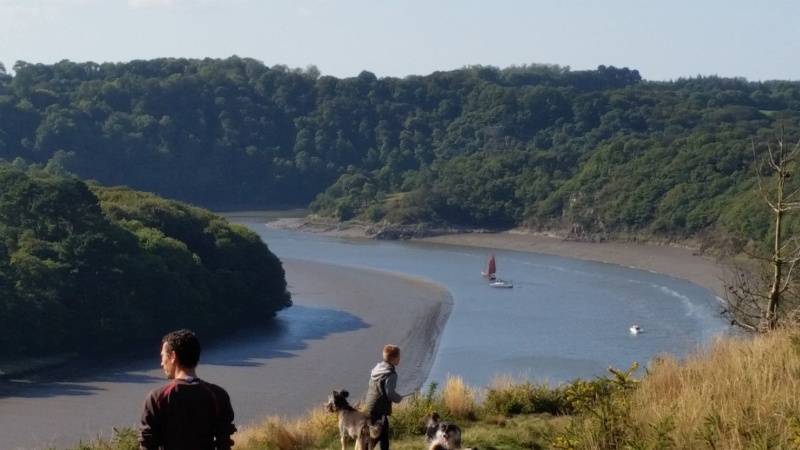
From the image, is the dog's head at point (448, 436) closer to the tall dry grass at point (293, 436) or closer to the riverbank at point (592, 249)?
the tall dry grass at point (293, 436)

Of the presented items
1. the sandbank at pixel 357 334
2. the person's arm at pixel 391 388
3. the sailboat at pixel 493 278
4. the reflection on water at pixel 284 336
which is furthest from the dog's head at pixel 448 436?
the sailboat at pixel 493 278

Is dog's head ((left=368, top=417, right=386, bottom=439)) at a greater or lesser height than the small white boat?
greater

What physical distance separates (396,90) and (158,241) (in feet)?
312

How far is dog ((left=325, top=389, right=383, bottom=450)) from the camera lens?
8.61 meters

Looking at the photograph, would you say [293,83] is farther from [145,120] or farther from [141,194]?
[141,194]

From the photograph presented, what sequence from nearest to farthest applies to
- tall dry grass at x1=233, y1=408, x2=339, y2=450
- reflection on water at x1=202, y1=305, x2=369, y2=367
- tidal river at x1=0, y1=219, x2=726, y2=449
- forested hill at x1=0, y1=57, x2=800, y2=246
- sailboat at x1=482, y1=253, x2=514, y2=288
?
tall dry grass at x1=233, y1=408, x2=339, y2=450 < tidal river at x1=0, y1=219, x2=726, y2=449 < reflection on water at x1=202, y1=305, x2=369, y2=367 < sailboat at x1=482, y1=253, x2=514, y2=288 < forested hill at x1=0, y1=57, x2=800, y2=246

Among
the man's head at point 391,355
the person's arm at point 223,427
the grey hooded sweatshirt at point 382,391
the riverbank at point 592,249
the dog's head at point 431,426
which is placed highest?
the person's arm at point 223,427

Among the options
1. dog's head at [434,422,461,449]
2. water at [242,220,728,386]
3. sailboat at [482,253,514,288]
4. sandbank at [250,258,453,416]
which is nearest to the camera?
dog's head at [434,422,461,449]

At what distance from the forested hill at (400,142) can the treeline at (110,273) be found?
3297 centimetres

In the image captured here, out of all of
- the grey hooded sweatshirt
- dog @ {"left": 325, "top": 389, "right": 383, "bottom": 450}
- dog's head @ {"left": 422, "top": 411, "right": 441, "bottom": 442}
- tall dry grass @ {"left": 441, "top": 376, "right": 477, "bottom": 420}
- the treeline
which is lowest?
the treeline

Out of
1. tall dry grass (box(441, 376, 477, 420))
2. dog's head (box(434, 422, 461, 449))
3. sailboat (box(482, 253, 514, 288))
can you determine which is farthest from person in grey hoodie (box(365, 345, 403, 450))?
sailboat (box(482, 253, 514, 288))

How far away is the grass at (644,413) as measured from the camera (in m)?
6.49

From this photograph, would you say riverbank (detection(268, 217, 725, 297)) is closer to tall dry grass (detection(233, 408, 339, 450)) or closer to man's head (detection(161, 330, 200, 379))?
tall dry grass (detection(233, 408, 339, 450))

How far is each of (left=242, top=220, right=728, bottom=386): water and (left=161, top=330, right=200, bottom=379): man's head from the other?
15.3 meters
